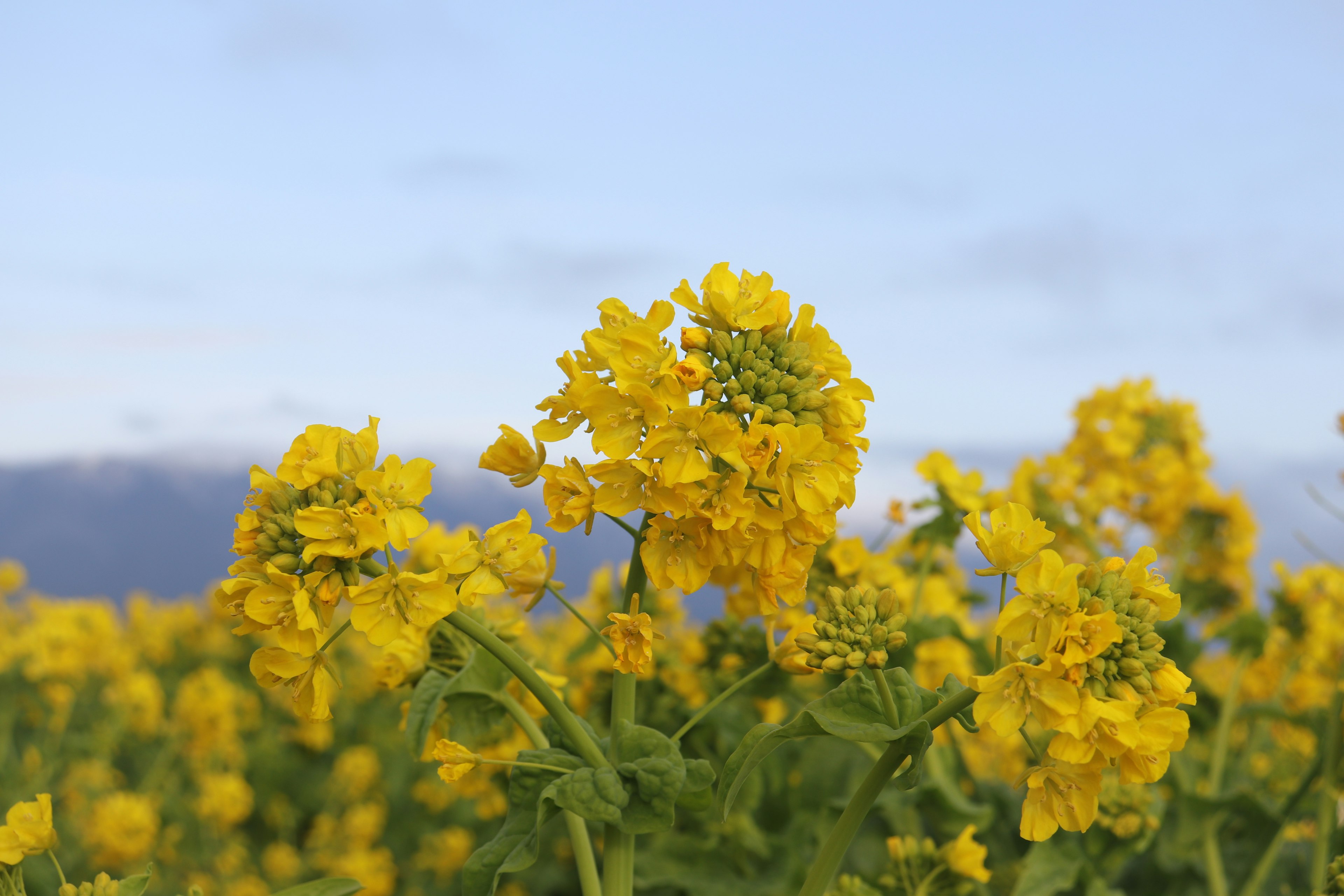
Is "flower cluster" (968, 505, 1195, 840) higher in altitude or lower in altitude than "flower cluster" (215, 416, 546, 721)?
lower

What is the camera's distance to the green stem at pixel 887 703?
64.4 inches

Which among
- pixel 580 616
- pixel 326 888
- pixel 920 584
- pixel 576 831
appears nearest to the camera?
pixel 580 616

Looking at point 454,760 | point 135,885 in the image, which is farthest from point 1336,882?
point 135,885

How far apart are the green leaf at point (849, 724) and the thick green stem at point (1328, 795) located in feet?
6.23

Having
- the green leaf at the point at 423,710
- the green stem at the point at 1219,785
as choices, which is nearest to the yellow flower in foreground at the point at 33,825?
the green leaf at the point at 423,710

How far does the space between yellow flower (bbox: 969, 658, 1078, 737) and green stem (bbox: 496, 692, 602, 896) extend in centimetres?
75

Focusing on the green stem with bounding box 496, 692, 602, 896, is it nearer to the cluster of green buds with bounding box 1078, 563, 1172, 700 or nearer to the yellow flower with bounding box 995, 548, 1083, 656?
the yellow flower with bounding box 995, 548, 1083, 656

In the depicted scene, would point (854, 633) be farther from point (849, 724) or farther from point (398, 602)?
point (398, 602)

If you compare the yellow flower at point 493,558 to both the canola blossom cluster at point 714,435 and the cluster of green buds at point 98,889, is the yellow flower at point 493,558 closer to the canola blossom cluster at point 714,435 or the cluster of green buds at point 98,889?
the canola blossom cluster at point 714,435

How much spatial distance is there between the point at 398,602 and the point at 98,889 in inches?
36.0

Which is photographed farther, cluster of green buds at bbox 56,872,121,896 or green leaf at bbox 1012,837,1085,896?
green leaf at bbox 1012,837,1085,896

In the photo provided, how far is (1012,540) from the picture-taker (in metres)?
1.69

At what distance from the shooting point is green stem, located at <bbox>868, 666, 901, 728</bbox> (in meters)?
1.64

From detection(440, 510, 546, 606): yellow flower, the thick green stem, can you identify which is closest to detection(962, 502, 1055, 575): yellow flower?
detection(440, 510, 546, 606): yellow flower
